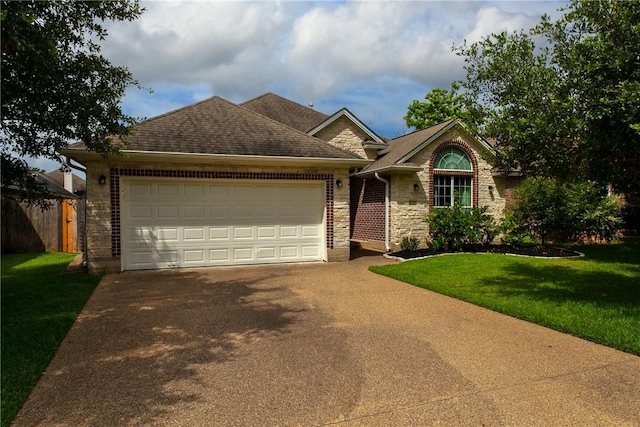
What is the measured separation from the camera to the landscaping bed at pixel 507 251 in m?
12.0

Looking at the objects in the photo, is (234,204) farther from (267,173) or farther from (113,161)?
(113,161)

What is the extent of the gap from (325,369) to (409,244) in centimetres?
981

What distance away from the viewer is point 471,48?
6.68m

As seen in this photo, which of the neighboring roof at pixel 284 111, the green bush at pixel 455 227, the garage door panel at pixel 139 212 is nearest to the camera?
the garage door panel at pixel 139 212

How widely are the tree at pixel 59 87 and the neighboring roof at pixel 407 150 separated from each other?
8897 millimetres

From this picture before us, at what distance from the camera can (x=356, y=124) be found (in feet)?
52.7

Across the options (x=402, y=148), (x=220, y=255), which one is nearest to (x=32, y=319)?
(x=220, y=255)

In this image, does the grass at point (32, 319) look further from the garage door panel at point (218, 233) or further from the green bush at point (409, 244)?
the green bush at point (409, 244)

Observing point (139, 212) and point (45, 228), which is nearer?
point (139, 212)

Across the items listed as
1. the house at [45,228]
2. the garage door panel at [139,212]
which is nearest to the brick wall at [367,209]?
the garage door panel at [139,212]

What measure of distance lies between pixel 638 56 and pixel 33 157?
8319 millimetres

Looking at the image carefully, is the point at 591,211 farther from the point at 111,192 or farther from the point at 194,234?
the point at 111,192

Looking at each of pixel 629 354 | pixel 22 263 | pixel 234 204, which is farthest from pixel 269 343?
pixel 22 263

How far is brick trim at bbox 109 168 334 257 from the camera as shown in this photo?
971 centimetres
